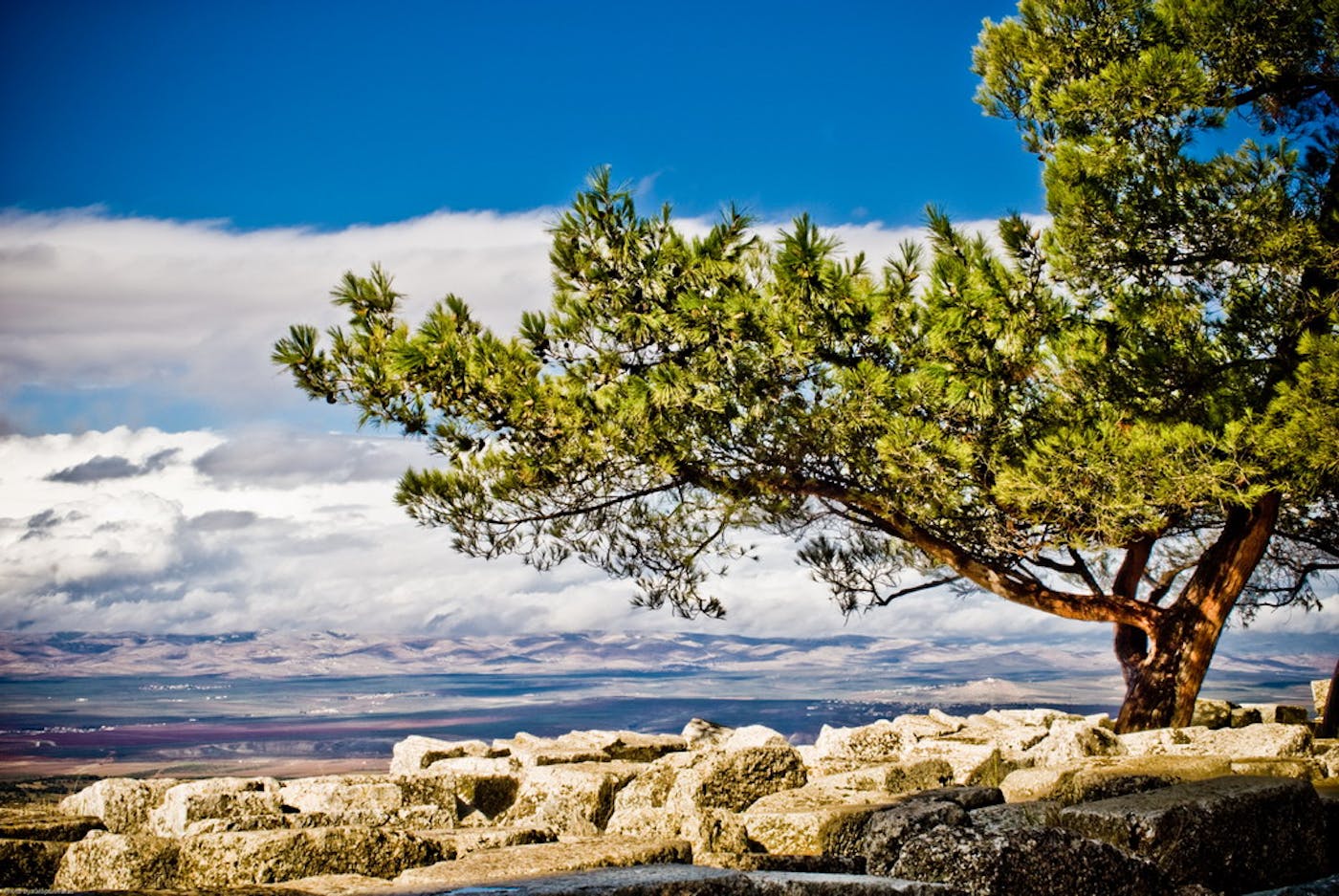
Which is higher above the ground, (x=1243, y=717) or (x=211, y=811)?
(x=211, y=811)

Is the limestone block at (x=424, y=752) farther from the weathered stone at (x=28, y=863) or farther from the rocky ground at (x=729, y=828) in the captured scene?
the weathered stone at (x=28, y=863)

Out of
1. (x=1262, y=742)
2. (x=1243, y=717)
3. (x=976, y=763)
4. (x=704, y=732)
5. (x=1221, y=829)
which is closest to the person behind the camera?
(x=1221, y=829)

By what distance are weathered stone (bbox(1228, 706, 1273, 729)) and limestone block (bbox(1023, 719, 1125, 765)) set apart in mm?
4711

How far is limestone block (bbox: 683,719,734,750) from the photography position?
1121 cm

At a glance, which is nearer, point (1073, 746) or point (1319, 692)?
point (1073, 746)

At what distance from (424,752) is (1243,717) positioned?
9.26 m

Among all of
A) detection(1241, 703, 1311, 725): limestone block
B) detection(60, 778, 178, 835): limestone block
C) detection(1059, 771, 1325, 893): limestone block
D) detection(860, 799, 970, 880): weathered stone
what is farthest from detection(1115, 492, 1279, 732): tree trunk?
detection(60, 778, 178, 835): limestone block

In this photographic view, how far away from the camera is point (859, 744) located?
9891mm

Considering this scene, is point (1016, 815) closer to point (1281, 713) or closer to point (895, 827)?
point (895, 827)

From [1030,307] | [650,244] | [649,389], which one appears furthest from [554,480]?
[1030,307]

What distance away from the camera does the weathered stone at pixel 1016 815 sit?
504 cm

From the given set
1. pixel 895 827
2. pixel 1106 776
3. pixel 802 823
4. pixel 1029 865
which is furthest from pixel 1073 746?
pixel 1029 865

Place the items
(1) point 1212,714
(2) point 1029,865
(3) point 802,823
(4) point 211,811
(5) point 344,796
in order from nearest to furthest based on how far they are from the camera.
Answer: (2) point 1029,865, (3) point 802,823, (4) point 211,811, (5) point 344,796, (1) point 1212,714

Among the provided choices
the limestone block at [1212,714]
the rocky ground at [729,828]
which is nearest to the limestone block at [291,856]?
the rocky ground at [729,828]
